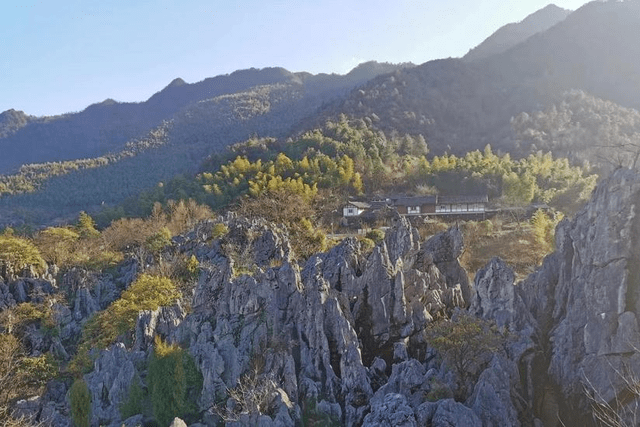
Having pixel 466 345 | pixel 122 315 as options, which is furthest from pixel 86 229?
pixel 466 345

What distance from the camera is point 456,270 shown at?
30.1 meters

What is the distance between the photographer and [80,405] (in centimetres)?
2448

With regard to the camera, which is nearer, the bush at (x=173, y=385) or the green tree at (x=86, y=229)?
the bush at (x=173, y=385)

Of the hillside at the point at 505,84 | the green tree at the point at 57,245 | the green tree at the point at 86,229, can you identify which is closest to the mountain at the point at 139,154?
the hillside at the point at 505,84

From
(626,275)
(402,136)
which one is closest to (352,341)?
(626,275)

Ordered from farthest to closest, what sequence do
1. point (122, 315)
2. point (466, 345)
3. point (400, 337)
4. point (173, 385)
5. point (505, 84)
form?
point (505, 84)
point (122, 315)
point (400, 337)
point (173, 385)
point (466, 345)

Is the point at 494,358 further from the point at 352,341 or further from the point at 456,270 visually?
the point at 456,270

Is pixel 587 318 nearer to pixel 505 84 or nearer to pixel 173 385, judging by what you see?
pixel 173 385

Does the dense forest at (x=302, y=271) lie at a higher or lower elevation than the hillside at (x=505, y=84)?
lower

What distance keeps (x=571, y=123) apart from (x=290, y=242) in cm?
8339

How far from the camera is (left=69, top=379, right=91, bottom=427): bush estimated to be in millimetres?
24344

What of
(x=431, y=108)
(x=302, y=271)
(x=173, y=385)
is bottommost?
(x=173, y=385)

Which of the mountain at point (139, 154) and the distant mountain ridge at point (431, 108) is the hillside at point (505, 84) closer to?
the distant mountain ridge at point (431, 108)

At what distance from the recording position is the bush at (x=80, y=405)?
2434 centimetres
